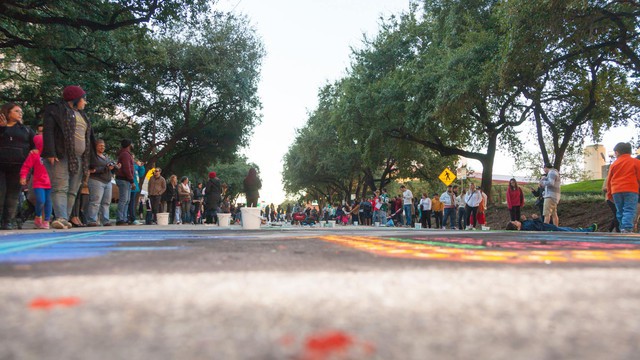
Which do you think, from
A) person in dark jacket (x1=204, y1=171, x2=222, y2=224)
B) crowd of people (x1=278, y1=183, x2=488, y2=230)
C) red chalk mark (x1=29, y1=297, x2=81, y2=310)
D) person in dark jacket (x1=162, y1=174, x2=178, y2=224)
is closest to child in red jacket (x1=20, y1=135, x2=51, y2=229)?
red chalk mark (x1=29, y1=297, x2=81, y2=310)

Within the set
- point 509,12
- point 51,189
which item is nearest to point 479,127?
point 509,12

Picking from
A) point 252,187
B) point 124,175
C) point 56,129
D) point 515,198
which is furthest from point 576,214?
point 56,129

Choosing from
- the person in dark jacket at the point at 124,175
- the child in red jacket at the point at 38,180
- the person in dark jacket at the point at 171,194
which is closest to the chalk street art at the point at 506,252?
the child in red jacket at the point at 38,180

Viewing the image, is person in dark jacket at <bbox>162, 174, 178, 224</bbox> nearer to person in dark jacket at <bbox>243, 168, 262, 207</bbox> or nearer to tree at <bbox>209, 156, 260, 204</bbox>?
person in dark jacket at <bbox>243, 168, 262, 207</bbox>

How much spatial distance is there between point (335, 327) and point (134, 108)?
22.8 m

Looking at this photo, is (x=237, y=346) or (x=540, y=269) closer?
(x=237, y=346)

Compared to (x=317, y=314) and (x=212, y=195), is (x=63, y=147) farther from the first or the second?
(x=212, y=195)

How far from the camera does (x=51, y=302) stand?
0.96 m

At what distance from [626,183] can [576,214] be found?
35.8 ft

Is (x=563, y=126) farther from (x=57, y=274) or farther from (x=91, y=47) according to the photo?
(x=57, y=274)

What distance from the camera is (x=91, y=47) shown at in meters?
13.4

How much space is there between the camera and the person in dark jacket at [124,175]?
30.8 ft

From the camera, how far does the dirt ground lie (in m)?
15.7

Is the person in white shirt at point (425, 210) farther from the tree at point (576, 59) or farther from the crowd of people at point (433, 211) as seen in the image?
the tree at point (576, 59)
